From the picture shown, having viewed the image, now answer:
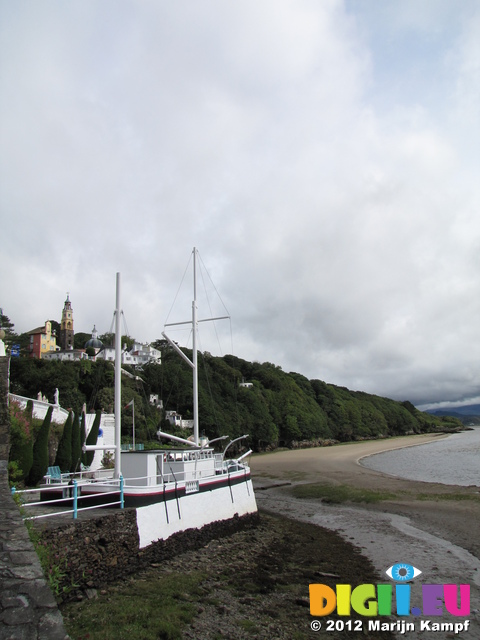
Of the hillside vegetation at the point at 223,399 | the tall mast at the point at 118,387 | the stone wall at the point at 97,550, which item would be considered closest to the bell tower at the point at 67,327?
the hillside vegetation at the point at 223,399

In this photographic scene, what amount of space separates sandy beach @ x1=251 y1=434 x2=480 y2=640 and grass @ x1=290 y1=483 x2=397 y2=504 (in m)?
0.87

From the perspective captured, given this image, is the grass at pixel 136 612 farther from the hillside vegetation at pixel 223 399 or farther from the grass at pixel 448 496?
the grass at pixel 448 496

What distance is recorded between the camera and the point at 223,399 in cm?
9512

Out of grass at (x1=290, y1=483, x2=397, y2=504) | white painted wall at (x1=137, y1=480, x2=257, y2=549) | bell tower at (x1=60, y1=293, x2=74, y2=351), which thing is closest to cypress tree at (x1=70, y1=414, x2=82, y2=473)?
white painted wall at (x1=137, y1=480, x2=257, y2=549)

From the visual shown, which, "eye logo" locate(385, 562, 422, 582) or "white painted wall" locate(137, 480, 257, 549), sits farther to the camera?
"white painted wall" locate(137, 480, 257, 549)

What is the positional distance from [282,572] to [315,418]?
113 metres

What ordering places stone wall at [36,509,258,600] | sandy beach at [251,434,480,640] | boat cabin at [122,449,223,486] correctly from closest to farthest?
stone wall at [36,509,258,600] → sandy beach at [251,434,480,640] → boat cabin at [122,449,223,486]

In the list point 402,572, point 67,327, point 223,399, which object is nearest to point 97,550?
point 402,572

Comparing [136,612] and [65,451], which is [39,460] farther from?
[136,612]

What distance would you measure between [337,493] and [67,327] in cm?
12243

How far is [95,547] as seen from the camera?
13.1 m

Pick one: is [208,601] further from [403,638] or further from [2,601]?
[2,601]

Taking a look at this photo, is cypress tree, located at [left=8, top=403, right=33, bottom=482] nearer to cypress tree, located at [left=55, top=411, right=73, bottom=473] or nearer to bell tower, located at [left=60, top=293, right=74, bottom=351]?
cypress tree, located at [left=55, top=411, right=73, bottom=473]

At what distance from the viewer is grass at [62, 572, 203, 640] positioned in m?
9.89
